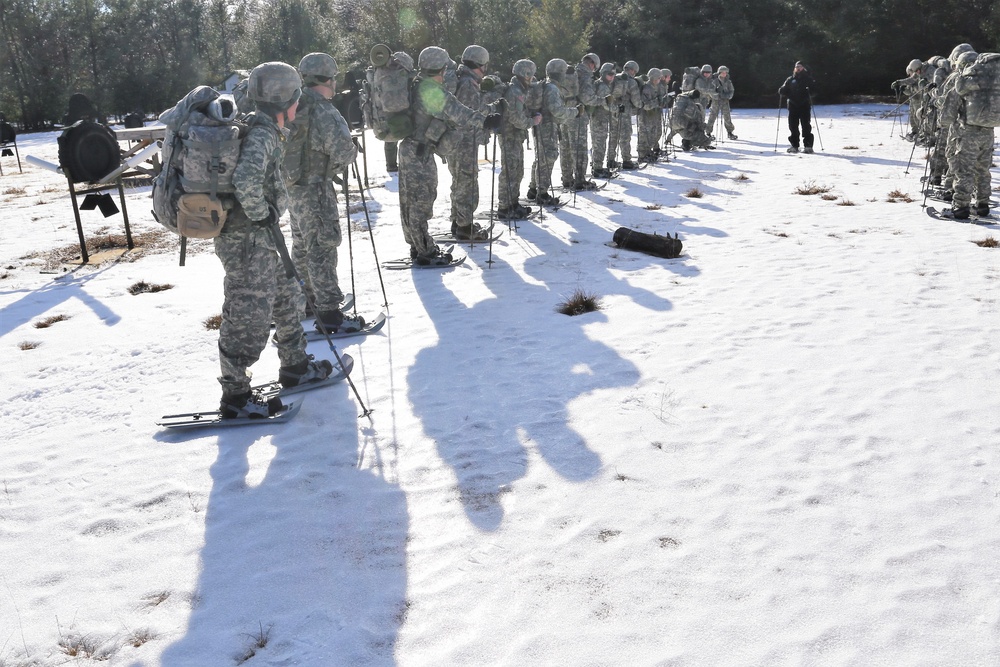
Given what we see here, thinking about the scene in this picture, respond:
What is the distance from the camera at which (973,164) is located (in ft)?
32.8

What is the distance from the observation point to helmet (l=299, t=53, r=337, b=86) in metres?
6.45

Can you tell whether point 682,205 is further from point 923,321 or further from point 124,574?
point 124,574

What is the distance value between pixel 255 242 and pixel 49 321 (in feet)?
14.6

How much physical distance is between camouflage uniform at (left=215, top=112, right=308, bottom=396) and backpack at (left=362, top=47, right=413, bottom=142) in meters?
3.35

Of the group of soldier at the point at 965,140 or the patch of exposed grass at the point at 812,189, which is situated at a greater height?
the group of soldier at the point at 965,140

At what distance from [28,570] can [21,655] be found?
2.39ft

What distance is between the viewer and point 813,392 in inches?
206

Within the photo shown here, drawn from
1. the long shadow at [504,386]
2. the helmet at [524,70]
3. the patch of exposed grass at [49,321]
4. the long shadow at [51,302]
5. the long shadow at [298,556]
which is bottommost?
the long shadow at [298,556]

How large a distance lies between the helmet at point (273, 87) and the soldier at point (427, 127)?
3.44 meters

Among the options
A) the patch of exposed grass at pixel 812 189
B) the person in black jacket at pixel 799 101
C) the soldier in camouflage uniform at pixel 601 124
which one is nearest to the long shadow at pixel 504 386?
the patch of exposed grass at pixel 812 189

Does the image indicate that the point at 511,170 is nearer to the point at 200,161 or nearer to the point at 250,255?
the point at 250,255

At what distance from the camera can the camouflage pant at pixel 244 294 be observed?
194 inches

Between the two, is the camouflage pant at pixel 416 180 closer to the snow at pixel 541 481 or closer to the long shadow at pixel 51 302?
the snow at pixel 541 481

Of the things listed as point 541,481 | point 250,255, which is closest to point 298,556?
point 541,481
